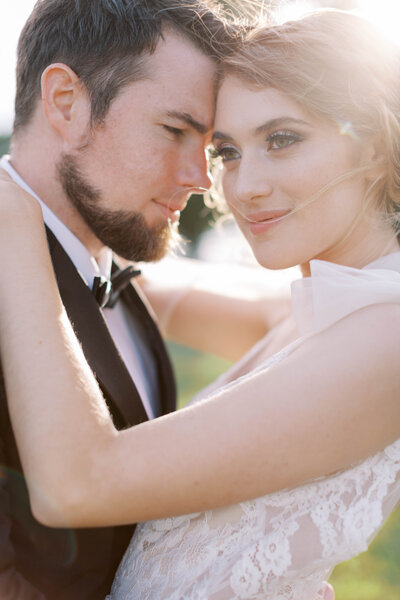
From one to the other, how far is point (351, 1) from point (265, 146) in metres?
1.77

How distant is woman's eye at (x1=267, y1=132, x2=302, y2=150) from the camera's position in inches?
89.7

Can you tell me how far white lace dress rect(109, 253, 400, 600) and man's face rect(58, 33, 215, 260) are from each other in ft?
3.69

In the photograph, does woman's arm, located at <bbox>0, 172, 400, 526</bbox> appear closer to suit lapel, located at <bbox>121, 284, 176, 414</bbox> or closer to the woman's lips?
the woman's lips

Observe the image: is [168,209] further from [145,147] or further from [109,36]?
[109,36]

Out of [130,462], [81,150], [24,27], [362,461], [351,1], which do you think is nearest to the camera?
[130,462]

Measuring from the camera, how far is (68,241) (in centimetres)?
282

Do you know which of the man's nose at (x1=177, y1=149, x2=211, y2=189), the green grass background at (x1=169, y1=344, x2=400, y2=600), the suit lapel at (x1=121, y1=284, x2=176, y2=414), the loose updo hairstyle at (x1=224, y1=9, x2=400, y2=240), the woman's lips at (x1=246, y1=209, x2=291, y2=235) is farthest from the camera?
the green grass background at (x1=169, y1=344, x2=400, y2=600)

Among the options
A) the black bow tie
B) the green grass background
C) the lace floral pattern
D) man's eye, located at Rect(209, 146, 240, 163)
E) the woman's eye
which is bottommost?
the green grass background

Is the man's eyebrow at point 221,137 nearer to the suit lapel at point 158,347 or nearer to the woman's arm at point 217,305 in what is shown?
the suit lapel at point 158,347

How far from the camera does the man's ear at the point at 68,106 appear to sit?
279 centimetres

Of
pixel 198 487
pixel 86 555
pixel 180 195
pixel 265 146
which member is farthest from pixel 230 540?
pixel 180 195

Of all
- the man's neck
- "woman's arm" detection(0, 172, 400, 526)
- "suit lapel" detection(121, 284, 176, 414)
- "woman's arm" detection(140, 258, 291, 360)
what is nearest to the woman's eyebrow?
"woman's arm" detection(0, 172, 400, 526)

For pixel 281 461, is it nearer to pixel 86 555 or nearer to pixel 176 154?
pixel 86 555

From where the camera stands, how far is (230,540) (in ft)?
6.68
